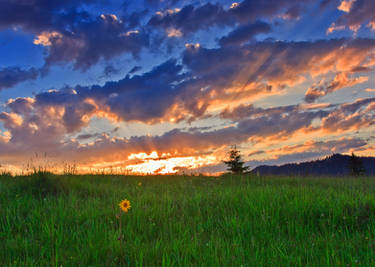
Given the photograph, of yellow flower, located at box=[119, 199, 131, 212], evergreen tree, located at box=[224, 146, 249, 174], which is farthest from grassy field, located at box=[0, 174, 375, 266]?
evergreen tree, located at box=[224, 146, 249, 174]

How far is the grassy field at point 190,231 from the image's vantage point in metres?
4.75

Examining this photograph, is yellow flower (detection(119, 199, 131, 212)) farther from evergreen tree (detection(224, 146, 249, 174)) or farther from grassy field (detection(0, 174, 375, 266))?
evergreen tree (detection(224, 146, 249, 174))

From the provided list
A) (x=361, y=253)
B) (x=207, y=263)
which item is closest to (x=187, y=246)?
(x=207, y=263)

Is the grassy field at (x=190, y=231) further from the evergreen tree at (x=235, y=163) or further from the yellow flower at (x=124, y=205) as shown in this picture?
the evergreen tree at (x=235, y=163)

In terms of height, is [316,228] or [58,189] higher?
[58,189]

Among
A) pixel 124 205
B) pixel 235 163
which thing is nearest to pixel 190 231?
pixel 124 205

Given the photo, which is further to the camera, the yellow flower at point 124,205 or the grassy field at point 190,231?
the grassy field at point 190,231

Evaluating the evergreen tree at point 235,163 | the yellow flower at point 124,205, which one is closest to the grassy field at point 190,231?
the yellow flower at point 124,205

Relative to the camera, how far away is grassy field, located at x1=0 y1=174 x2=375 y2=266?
475cm

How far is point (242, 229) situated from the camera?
20.2 ft

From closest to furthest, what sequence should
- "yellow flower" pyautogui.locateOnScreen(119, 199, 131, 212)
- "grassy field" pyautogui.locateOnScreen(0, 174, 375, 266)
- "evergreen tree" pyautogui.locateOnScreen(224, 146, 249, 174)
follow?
1. "yellow flower" pyautogui.locateOnScreen(119, 199, 131, 212)
2. "grassy field" pyautogui.locateOnScreen(0, 174, 375, 266)
3. "evergreen tree" pyautogui.locateOnScreen(224, 146, 249, 174)

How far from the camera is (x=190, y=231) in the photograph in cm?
629

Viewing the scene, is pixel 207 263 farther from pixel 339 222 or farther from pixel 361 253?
pixel 339 222

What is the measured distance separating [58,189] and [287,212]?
6698 mm
